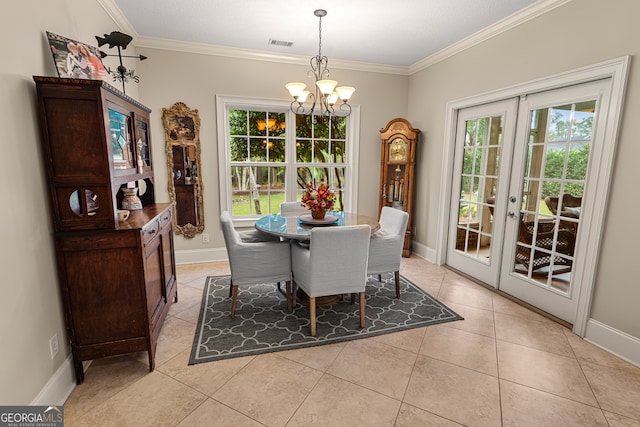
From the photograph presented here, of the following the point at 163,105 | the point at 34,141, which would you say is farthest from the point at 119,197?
the point at 163,105

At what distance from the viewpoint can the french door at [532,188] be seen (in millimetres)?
2564

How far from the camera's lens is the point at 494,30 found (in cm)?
322

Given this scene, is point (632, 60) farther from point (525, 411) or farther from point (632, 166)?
point (525, 411)

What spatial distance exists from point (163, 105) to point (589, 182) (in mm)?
4388

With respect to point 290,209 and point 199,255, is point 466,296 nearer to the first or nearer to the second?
point 290,209

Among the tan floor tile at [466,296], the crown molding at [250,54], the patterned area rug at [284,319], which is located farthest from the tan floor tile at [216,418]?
the crown molding at [250,54]

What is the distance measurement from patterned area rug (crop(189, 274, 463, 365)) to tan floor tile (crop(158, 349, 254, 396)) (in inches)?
2.5

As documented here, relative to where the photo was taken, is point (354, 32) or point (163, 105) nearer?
point (354, 32)

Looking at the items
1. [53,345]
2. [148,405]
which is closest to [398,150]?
[148,405]

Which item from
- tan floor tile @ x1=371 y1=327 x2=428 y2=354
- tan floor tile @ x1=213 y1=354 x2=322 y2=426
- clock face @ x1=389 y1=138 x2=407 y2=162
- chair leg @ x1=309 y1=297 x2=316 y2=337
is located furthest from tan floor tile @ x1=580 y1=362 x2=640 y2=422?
clock face @ x1=389 y1=138 x2=407 y2=162

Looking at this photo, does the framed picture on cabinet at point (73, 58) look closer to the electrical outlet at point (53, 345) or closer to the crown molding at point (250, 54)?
the electrical outlet at point (53, 345)

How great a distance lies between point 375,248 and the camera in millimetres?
3041

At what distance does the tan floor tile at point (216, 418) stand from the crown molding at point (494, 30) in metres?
3.85

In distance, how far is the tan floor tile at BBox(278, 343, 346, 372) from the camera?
2180 millimetres
